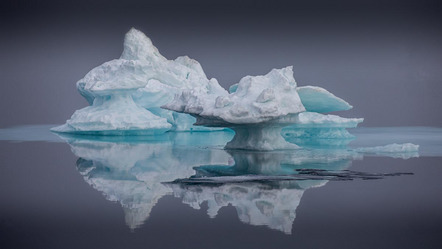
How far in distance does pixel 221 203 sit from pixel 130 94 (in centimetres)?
881

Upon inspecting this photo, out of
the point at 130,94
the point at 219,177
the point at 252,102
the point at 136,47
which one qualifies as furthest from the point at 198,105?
the point at 136,47

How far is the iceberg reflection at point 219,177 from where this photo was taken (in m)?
3.35

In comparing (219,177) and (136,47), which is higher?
(136,47)

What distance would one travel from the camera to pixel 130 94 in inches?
470

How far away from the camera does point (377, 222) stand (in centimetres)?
306

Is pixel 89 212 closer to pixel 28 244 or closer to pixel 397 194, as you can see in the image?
pixel 28 244

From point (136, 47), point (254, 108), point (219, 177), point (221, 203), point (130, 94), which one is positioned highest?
point (136, 47)

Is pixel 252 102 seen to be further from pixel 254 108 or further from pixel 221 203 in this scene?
pixel 221 203

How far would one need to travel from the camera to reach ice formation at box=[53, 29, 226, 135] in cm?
1095

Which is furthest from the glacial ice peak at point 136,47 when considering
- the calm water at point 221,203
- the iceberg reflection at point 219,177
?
the calm water at point 221,203

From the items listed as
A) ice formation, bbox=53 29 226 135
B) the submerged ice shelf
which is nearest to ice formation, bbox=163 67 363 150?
the submerged ice shelf

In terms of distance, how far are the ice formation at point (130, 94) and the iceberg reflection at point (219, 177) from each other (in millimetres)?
3802

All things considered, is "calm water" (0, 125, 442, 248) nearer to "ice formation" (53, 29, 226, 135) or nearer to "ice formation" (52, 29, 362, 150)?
"ice formation" (52, 29, 362, 150)

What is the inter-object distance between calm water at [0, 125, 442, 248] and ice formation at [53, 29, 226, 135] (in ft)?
16.5
